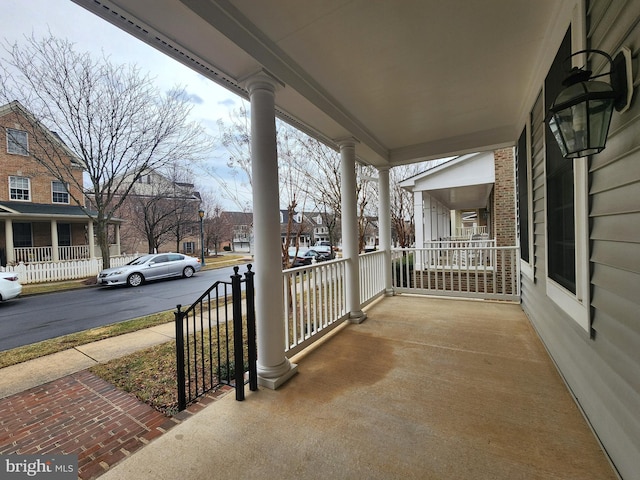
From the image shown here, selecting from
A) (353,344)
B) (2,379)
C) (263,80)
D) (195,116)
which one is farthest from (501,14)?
(195,116)

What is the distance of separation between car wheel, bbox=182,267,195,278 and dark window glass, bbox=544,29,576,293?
10.7m

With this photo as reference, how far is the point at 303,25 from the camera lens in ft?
6.49

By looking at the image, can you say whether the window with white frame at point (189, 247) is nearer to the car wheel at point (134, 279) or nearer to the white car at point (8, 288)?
the car wheel at point (134, 279)

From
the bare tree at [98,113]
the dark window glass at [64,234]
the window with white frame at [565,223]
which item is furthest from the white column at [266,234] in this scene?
the dark window glass at [64,234]

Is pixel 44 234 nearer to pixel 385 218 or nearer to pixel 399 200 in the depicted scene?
pixel 385 218

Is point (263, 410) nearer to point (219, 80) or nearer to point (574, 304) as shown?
point (574, 304)

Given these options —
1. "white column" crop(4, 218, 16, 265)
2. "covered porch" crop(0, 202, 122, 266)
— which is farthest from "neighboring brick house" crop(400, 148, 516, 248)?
"white column" crop(4, 218, 16, 265)

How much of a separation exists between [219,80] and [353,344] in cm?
312

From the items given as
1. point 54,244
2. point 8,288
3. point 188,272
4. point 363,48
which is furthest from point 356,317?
point 54,244

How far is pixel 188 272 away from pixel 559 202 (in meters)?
10.9

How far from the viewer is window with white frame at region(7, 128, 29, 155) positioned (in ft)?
24.6

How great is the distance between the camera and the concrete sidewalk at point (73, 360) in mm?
2859

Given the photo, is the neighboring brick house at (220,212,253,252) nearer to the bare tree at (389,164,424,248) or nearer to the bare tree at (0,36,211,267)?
the bare tree at (0,36,211,267)

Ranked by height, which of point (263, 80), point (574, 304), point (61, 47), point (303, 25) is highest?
point (61, 47)
